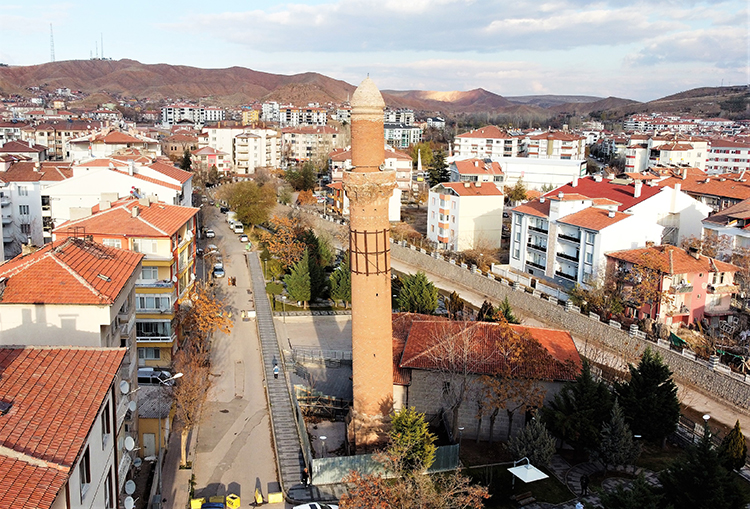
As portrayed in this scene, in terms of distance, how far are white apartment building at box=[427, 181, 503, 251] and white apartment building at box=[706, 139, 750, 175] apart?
51.3m

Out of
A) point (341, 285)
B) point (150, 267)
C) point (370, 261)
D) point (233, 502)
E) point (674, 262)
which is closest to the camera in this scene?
point (233, 502)

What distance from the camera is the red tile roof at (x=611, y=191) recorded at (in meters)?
47.0

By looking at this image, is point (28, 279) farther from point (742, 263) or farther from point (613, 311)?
point (742, 263)

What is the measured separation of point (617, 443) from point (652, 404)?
283 centimetres

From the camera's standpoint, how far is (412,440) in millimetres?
20641

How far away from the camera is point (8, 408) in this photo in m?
12.4

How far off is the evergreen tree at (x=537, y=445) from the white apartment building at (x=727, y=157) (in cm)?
8260

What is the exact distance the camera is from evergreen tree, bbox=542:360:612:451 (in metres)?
22.4

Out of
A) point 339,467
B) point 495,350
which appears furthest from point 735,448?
point 339,467

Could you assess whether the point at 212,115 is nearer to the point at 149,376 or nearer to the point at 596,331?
the point at 596,331

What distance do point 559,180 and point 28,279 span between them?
71.9 meters

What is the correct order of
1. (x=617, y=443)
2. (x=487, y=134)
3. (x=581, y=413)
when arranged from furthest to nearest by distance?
(x=487, y=134)
(x=581, y=413)
(x=617, y=443)

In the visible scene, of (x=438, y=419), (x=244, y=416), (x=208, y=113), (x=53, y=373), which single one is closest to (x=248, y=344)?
(x=244, y=416)

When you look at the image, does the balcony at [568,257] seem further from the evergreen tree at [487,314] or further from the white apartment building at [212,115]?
the white apartment building at [212,115]
